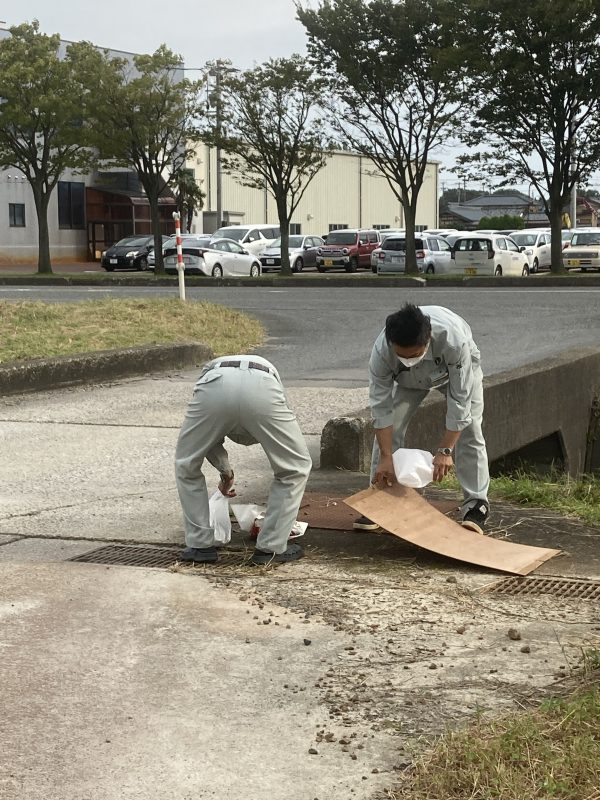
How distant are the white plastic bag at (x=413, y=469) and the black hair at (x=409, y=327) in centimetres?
66

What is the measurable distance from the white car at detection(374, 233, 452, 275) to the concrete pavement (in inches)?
1199

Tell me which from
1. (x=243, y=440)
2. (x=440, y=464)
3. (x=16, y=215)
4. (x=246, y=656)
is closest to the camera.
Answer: (x=246, y=656)

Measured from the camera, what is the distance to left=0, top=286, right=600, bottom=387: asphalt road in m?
13.4

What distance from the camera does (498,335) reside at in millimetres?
15883

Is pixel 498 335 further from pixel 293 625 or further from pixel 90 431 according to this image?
pixel 293 625

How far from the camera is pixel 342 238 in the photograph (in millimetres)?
43469

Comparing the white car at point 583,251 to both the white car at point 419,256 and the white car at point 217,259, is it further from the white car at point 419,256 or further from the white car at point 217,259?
the white car at point 217,259

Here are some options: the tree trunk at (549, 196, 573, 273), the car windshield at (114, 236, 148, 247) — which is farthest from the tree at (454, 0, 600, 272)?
the car windshield at (114, 236, 148, 247)

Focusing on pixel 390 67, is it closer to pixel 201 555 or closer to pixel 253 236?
pixel 253 236

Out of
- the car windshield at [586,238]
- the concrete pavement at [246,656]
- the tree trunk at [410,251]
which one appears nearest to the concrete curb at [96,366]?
the concrete pavement at [246,656]

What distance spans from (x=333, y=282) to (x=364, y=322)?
13.2m

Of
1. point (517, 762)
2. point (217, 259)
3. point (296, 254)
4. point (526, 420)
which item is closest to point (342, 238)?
point (296, 254)

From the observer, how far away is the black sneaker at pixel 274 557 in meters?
5.52

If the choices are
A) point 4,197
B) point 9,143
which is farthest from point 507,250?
point 4,197
